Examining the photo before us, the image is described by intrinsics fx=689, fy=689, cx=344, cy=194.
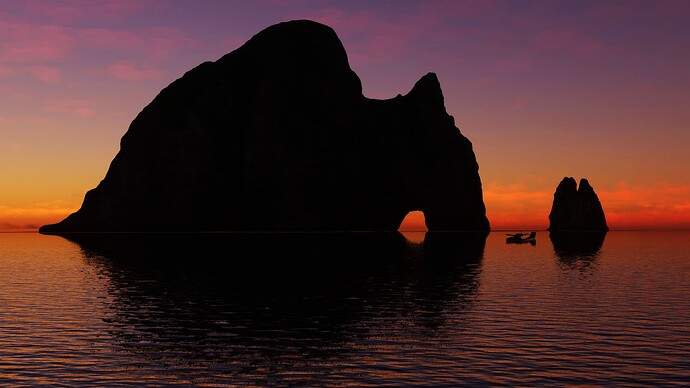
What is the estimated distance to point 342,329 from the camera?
33.4 metres

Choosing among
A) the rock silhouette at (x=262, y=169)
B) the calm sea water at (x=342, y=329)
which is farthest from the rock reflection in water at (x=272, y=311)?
the rock silhouette at (x=262, y=169)

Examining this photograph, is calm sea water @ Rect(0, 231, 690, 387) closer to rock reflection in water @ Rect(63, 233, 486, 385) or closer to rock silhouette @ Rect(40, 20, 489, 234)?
rock reflection in water @ Rect(63, 233, 486, 385)

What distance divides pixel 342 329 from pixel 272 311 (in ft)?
24.2

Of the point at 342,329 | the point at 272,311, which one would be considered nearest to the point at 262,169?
the point at 272,311

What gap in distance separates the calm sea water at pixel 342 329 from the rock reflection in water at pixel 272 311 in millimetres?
121

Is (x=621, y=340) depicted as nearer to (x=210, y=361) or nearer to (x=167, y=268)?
(x=210, y=361)

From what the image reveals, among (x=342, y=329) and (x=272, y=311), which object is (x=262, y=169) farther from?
(x=342, y=329)

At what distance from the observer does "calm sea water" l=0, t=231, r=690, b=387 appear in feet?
78.5

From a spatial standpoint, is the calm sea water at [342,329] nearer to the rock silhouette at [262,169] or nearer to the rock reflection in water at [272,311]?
the rock reflection in water at [272,311]

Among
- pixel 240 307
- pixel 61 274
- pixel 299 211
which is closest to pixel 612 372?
pixel 240 307

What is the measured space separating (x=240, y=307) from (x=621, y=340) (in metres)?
21.5

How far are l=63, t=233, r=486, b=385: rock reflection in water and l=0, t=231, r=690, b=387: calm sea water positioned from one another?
12 centimetres

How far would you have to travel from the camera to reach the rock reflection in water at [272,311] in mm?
26250

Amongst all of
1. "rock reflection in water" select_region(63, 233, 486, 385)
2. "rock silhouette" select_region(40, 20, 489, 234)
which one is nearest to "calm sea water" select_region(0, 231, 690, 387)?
"rock reflection in water" select_region(63, 233, 486, 385)
